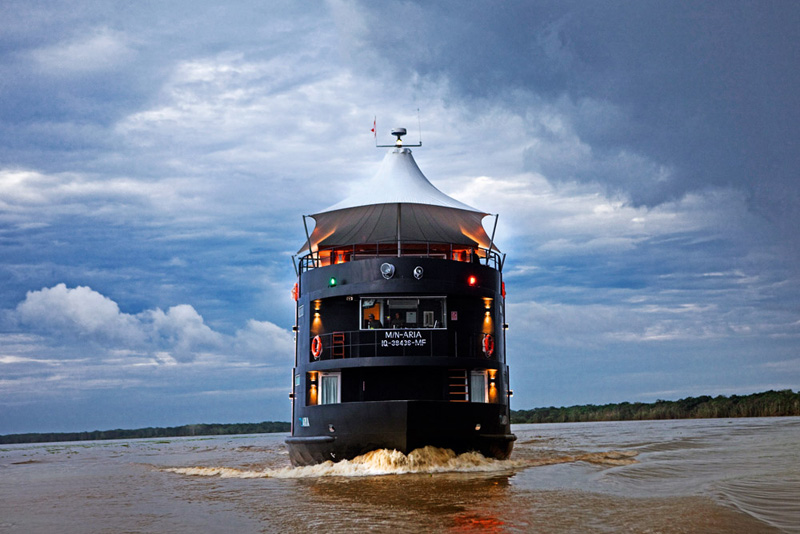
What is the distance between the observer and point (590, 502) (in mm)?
14781

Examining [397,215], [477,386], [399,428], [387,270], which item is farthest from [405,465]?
[397,215]

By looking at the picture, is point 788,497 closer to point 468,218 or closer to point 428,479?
point 428,479

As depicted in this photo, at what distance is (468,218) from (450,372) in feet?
22.9

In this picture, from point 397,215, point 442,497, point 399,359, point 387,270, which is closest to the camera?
point 442,497

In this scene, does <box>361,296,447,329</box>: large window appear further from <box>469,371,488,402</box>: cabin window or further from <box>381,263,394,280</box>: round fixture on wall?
<box>469,371,488,402</box>: cabin window

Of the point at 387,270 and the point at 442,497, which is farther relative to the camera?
the point at 387,270

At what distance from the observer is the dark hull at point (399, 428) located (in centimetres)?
2073

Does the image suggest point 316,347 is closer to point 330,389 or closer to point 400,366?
point 330,389

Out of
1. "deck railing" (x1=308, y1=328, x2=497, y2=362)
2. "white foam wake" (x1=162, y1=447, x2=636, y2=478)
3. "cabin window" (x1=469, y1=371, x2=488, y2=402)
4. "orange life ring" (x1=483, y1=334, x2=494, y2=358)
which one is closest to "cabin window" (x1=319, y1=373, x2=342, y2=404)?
"deck railing" (x1=308, y1=328, x2=497, y2=362)

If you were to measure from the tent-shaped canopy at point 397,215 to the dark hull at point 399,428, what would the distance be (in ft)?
22.6

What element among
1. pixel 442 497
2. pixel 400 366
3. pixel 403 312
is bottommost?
pixel 442 497

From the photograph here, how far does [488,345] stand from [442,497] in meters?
8.03

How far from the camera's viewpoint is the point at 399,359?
21.8 metres

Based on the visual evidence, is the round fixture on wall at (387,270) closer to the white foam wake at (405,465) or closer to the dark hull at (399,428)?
the dark hull at (399,428)
